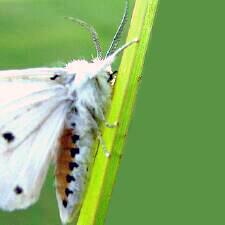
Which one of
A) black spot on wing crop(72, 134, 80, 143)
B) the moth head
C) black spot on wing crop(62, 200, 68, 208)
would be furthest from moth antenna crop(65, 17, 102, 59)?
black spot on wing crop(62, 200, 68, 208)

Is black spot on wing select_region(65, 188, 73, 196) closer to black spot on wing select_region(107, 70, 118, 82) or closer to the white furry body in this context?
the white furry body

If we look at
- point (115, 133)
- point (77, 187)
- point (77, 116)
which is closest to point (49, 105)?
point (77, 116)

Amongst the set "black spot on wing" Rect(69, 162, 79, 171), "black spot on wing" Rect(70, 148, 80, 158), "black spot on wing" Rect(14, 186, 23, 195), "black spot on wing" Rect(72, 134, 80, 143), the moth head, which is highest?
the moth head

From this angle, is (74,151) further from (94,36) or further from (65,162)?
(94,36)

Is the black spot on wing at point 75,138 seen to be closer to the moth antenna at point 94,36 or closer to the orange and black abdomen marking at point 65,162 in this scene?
the orange and black abdomen marking at point 65,162

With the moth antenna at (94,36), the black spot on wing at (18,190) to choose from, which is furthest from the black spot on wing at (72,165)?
the moth antenna at (94,36)

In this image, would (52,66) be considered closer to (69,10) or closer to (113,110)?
(69,10)

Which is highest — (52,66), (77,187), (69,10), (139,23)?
(69,10)

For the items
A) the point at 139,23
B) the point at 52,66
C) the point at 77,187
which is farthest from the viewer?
the point at 52,66
